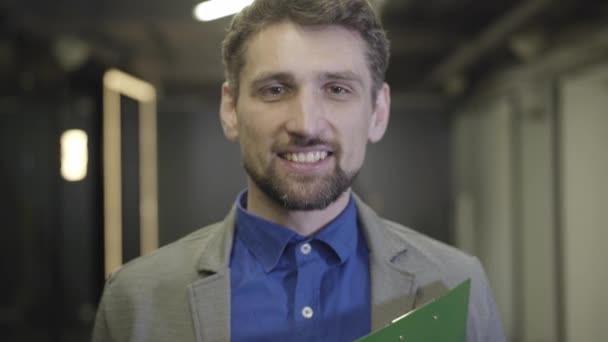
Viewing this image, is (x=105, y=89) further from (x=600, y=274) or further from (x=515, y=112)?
(x=600, y=274)

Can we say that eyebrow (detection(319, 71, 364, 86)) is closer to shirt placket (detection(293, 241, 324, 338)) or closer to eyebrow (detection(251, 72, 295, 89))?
eyebrow (detection(251, 72, 295, 89))

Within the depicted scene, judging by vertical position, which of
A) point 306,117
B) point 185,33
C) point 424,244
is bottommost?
point 424,244

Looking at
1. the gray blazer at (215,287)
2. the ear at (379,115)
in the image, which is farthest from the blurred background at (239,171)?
the gray blazer at (215,287)

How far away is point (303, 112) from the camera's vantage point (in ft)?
3.83

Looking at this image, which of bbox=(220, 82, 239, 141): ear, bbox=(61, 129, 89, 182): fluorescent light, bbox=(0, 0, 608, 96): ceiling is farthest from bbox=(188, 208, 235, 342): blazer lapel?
bbox=(61, 129, 89, 182): fluorescent light

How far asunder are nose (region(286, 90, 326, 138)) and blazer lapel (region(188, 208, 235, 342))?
0.32m

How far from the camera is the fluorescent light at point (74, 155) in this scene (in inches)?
191

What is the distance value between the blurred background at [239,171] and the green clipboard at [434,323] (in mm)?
2791

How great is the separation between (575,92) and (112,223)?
3394mm

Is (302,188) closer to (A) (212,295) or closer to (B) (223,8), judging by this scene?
(A) (212,295)

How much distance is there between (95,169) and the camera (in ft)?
15.6

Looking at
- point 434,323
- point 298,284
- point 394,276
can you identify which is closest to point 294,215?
point 298,284

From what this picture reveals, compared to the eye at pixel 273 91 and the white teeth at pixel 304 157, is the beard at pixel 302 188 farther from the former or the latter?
the eye at pixel 273 91

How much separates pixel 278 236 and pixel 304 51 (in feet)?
1.29
